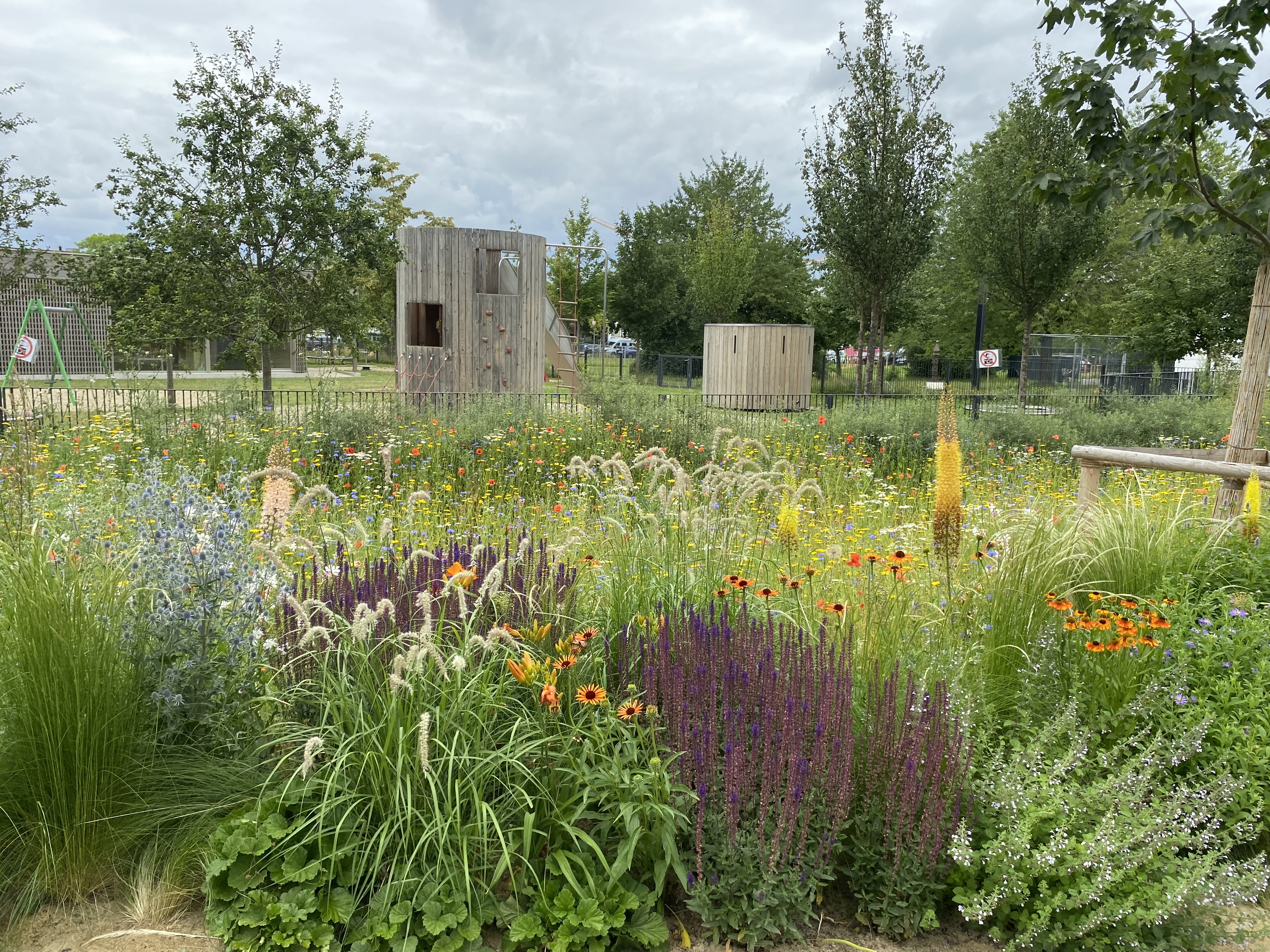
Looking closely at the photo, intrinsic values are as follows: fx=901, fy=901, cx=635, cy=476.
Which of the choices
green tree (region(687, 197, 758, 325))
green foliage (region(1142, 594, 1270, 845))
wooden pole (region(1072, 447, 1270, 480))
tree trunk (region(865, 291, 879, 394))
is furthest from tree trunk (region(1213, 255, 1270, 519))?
green tree (region(687, 197, 758, 325))

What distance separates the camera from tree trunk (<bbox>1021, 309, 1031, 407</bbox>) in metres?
16.5

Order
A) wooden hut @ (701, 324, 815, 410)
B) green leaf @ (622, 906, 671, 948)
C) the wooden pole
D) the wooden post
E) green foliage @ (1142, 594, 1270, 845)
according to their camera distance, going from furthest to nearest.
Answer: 1. wooden hut @ (701, 324, 815, 410)
2. the wooden post
3. the wooden pole
4. green foliage @ (1142, 594, 1270, 845)
5. green leaf @ (622, 906, 671, 948)

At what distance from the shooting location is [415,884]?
94.6 inches

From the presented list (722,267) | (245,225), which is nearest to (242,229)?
(245,225)

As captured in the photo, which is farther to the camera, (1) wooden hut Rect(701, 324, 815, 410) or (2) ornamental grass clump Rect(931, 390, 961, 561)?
(1) wooden hut Rect(701, 324, 815, 410)

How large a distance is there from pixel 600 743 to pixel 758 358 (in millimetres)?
20121

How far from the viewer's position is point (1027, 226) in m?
17.2

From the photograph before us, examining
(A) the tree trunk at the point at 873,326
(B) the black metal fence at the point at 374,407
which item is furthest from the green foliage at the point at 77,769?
(A) the tree trunk at the point at 873,326

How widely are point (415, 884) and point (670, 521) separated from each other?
78.0 inches

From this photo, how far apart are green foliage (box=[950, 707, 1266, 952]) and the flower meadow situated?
0.05 ft

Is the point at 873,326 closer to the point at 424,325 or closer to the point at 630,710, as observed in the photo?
the point at 424,325

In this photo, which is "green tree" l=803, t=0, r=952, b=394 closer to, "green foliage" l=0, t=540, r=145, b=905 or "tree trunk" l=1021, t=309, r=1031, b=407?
"tree trunk" l=1021, t=309, r=1031, b=407

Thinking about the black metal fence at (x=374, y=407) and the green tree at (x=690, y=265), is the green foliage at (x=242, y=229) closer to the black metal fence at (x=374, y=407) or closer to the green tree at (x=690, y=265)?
the black metal fence at (x=374, y=407)

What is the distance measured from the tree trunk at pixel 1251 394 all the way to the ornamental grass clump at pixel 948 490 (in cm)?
245
